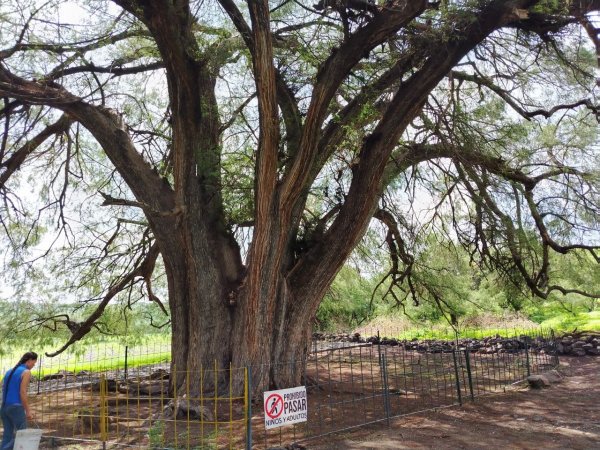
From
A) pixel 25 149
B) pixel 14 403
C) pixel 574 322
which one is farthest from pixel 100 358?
pixel 574 322

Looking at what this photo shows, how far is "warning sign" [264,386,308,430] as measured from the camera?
5.94 m

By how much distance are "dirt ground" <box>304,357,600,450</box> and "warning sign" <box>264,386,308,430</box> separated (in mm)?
615

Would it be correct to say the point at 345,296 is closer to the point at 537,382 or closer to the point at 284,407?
the point at 537,382

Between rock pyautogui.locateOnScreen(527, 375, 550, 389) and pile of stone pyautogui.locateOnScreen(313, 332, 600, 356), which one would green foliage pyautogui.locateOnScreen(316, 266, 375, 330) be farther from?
rock pyautogui.locateOnScreen(527, 375, 550, 389)

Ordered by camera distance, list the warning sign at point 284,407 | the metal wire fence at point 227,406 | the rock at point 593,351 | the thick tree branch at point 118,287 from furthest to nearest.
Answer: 1. the rock at point 593,351
2. the thick tree branch at point 118,287
3. the metal wire fence at point 227,406
4. the warning sign at point 284,407

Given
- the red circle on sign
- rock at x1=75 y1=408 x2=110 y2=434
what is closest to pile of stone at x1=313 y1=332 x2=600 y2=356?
rock at x1=75 y1=408 x2=110 y2=434

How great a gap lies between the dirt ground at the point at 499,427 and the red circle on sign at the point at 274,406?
34.4 inches

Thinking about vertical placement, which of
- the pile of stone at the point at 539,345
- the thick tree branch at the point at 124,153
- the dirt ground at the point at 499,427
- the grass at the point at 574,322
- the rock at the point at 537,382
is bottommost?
the dirt ground at the point at 499,427

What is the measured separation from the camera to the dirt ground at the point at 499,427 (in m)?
6.74

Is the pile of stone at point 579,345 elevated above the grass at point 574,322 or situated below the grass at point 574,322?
below

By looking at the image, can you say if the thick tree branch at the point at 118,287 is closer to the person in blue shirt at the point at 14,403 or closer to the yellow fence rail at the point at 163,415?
the yellow fence rail at the point at 163,415

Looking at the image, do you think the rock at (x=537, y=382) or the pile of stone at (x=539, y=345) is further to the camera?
the pile of stone at (x=539, y=345)

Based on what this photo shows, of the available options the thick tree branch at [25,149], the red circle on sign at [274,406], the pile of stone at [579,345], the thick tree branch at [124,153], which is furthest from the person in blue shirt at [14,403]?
the pile of stone at [579,345]

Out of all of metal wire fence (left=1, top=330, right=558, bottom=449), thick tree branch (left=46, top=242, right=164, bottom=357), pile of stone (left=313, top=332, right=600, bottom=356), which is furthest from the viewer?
pile of stone (left=313, top=332, right=600, bottom=356)
